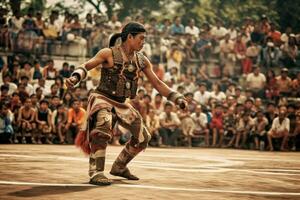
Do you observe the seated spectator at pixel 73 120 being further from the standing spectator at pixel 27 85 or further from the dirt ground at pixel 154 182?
the dirt ground at pixel 154 182

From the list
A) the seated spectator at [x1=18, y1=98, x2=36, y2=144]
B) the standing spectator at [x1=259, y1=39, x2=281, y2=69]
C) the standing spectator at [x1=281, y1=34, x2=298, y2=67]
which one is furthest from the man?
the standing spectator at [x1=281, y1=34, x2=298, y2=67]

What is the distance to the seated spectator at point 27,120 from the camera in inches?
603

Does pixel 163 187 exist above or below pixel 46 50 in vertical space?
below

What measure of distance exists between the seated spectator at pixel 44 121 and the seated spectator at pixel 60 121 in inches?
5.5

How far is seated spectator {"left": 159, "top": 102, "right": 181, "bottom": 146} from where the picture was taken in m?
16.6

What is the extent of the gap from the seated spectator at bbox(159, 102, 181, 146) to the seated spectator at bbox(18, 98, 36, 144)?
3.56 metres

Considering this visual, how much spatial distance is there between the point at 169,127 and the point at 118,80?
1020 cm

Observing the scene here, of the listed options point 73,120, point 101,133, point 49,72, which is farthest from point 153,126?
point 101,133

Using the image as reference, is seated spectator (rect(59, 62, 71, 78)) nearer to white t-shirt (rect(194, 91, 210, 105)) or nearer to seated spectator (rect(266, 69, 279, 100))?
white t-shirt (rect(194, 91, 210, 105))

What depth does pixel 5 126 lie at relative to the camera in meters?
14.8

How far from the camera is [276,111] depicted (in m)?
17.0

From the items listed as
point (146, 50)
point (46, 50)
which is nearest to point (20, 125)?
point (46, 50)

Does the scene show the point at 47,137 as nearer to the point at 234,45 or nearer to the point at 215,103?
the point at 215,103

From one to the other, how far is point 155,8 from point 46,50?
66.4 ft
